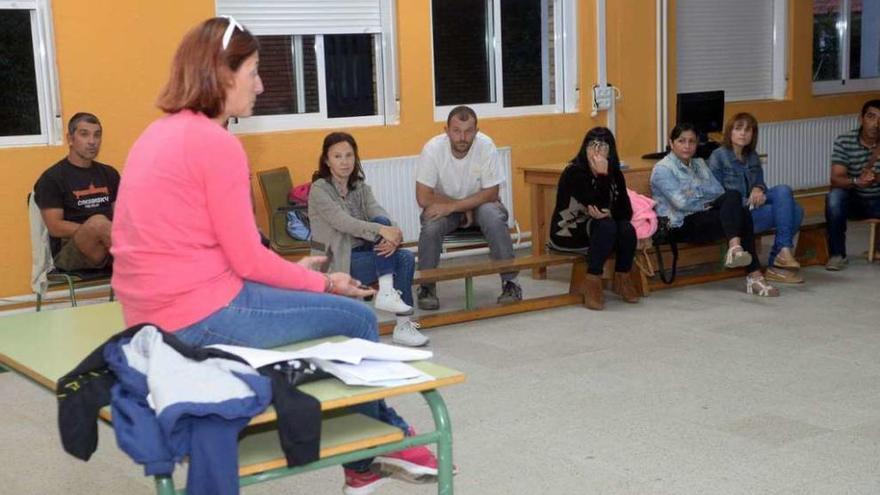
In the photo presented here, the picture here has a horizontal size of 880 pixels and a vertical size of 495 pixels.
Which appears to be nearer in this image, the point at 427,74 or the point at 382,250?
the point at 382,250

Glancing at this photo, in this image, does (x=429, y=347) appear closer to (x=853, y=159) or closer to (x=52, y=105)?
A: (x=52, y=105)

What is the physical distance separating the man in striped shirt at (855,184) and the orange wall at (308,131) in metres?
1.91

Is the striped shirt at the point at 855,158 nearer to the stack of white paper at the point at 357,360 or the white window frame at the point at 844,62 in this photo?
the white window frame at the point at 844,62

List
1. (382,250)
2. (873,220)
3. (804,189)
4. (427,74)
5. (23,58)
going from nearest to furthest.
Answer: (382,250) → (23,58) → (873,220) → (427,74) → (804,189)

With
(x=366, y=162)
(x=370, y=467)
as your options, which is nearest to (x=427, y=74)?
(x=366, y=162)

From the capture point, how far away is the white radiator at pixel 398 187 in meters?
7.13

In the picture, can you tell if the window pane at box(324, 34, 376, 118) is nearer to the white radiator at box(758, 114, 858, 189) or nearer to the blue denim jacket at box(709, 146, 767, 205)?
the blue denim jacket at box(709, 146, 767, 205)

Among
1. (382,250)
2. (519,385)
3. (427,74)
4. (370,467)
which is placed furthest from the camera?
(427,74)

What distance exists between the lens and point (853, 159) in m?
6.79

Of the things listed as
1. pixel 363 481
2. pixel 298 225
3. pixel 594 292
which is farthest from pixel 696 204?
pixel 363 481

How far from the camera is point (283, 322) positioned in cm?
253

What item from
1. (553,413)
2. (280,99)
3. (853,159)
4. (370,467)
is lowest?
(553,413)

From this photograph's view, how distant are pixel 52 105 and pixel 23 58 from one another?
302 mm

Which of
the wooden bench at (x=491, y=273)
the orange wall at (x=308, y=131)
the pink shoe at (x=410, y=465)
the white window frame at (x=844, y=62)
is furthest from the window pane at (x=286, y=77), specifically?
the white window frame at (x=844, y=62)
